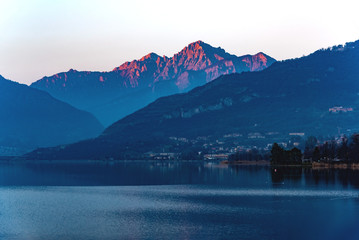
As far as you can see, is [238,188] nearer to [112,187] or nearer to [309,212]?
[112,187]

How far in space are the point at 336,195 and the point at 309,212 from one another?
2756cm

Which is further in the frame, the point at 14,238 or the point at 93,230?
the point at 93,230

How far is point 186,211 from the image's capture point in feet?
342

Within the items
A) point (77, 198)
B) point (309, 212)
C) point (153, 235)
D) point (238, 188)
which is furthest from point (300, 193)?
point (153, 235)

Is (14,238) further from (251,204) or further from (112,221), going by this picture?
(251,204)

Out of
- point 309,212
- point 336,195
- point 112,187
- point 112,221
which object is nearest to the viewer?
point 112,221

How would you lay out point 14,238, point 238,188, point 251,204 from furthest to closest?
point 238,188
point 251,204
point 14,238

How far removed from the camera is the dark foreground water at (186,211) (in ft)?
270

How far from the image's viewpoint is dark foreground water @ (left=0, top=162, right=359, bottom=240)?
82.2 metres

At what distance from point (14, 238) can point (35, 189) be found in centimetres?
7930

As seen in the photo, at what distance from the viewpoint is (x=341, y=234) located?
8050 centimetres

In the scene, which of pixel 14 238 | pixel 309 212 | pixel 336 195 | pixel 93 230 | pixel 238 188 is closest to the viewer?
pixel 14 238

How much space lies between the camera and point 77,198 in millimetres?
128500

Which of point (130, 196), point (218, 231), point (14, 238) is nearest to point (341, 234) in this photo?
point (218, 231)
